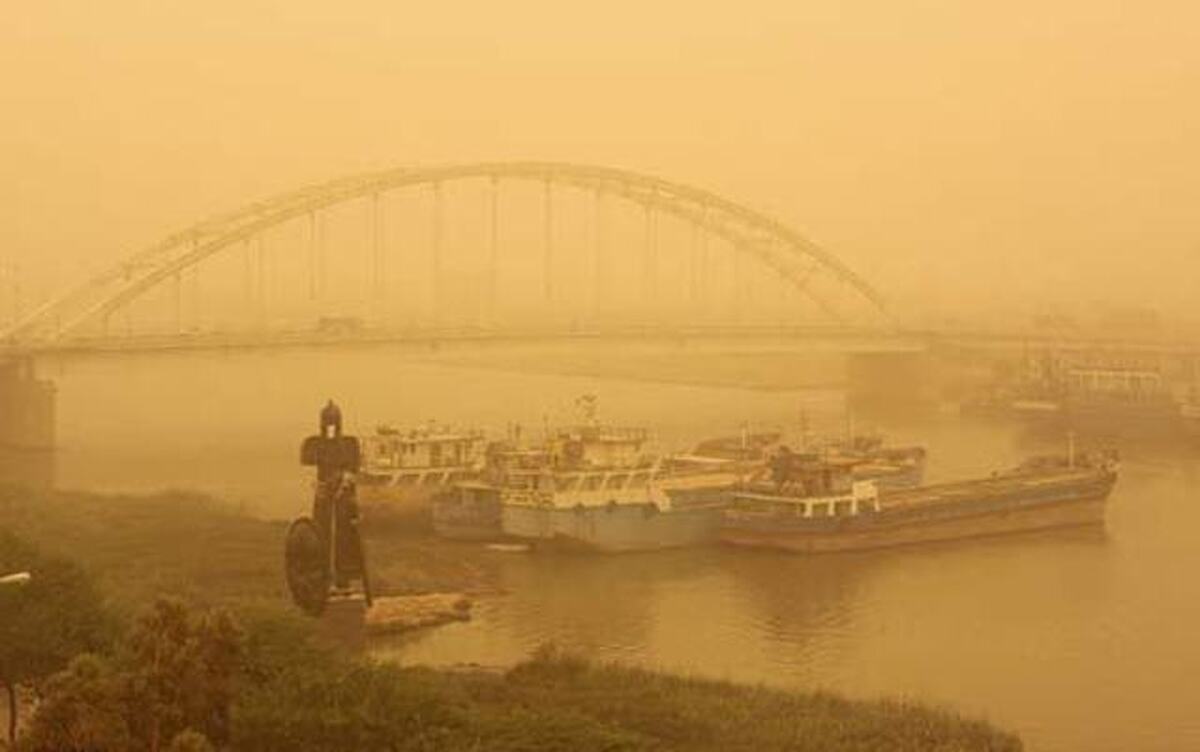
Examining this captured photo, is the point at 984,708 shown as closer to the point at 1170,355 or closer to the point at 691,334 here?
the point at 691,334

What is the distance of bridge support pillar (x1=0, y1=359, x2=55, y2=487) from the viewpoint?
36000mm

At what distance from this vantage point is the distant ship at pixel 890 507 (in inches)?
961

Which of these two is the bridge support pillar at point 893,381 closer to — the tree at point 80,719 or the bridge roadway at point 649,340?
the bridge roadway at point 649,340

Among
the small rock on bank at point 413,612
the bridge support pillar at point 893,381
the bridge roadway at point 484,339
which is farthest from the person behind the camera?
the bridge support pillar at point 893,381

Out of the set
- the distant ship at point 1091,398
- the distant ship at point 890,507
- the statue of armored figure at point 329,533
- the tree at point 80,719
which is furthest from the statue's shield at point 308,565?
the distant ship at point 1091,398

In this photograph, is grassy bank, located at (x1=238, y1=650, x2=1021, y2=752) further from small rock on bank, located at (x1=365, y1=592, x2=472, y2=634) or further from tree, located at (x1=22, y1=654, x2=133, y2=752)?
small rock on bank, located at (x1=365, y1=592, x2=472, y2=634)

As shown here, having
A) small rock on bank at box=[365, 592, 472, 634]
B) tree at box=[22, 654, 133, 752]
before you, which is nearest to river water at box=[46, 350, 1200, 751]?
small rock on bank at box=[365, 592, 472, 634]

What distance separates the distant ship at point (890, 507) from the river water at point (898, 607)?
0.43 metres

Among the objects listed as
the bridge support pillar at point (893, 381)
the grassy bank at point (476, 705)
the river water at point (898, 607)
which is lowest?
the river water at point (898, 607)

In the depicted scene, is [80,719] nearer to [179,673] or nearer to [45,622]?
[179,673]

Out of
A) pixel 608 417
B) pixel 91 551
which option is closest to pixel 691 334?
pixel 608 417

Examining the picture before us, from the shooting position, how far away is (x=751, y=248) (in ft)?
180

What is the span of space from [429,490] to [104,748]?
18.1 metres

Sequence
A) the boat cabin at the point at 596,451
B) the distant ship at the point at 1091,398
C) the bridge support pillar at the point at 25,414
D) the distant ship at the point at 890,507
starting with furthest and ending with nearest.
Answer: the distant ship at the point at 1091,398 < the bridge support pillar at the point at 25,414 < the boat cabin at the point at 596,451 < the distant ship at the point at 890,507
